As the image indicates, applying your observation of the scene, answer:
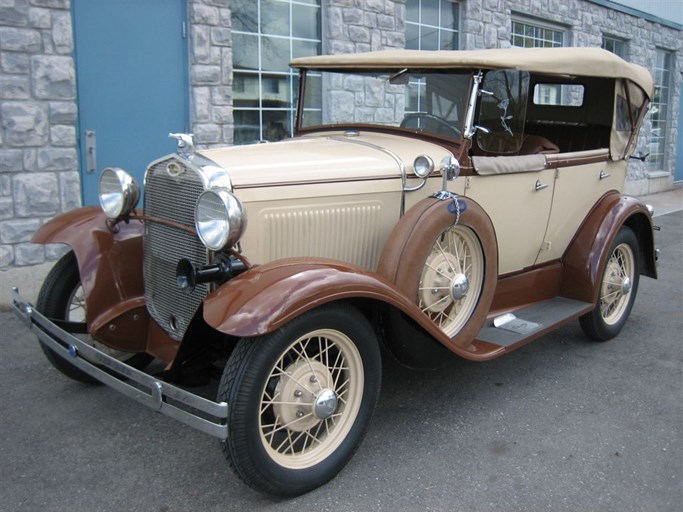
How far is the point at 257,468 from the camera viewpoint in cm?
250

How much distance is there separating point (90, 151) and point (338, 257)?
10.2 ft

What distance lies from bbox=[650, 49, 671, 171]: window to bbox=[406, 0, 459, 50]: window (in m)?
6.97

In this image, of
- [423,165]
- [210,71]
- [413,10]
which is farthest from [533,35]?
[423,165]

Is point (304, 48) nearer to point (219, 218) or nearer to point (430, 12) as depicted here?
point (430, 12)

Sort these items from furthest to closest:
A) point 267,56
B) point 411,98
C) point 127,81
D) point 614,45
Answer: point 614,45 → point 267,56 → point 127,81 → point 411,98

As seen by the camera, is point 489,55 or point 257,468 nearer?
point 257,468

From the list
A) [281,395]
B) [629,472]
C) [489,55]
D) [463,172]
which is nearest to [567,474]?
[629,472]

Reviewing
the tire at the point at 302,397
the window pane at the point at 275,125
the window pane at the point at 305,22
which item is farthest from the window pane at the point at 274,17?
the tire at the point at 302,397

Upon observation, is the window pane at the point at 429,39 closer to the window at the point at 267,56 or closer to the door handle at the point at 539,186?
the window at the point at 267,56

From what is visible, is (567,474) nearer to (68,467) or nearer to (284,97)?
(68,467)

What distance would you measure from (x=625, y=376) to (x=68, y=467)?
316cm

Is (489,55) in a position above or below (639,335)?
above

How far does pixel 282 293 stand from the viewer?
8.04ft

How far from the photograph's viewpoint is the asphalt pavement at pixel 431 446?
2684 mm
